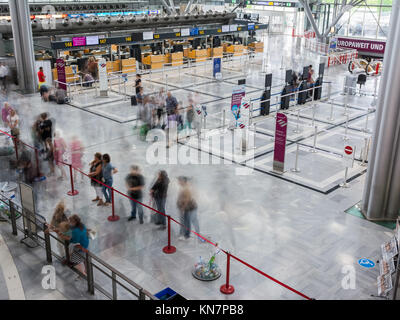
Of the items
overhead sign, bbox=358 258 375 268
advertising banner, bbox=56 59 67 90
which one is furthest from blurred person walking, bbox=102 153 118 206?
advertising banner, bbox=56 59 67 90

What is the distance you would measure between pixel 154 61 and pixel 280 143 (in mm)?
17081

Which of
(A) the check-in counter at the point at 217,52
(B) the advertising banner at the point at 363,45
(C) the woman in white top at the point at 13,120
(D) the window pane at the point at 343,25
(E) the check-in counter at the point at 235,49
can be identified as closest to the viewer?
(C) the woman in white top at the point at 13,120

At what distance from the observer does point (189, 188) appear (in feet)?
29.0

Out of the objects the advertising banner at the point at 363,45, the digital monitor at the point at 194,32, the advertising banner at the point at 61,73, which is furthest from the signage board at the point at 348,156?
the advertising banner at the point at 363,45

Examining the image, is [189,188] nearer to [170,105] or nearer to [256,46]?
[170,105]

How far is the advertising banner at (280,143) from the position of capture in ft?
41.2

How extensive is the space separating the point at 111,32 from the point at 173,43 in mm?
5723

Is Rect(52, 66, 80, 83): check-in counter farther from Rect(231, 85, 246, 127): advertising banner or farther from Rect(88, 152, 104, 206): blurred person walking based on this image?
Rect(88, 152, 104, 206): blurred person walking

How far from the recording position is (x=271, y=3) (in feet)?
152

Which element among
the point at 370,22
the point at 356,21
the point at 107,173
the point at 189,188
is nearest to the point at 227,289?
the point at 189,188

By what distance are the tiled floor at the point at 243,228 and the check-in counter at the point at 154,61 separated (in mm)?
12480

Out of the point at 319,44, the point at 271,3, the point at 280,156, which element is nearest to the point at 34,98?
the point at 280,156

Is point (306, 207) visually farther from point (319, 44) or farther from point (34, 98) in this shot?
point (319, 44)

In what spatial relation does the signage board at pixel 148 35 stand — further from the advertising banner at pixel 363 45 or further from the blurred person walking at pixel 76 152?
the advertising banner at pixel 363 45
